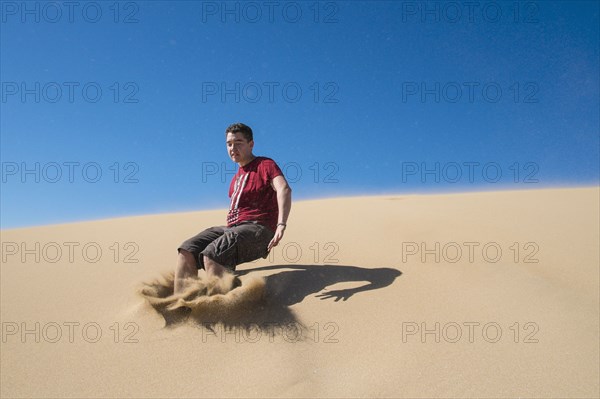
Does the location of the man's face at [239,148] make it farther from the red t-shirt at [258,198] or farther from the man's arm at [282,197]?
the man's arm at [282,197]

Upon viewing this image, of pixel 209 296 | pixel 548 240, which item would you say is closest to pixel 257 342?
pixel 209 296

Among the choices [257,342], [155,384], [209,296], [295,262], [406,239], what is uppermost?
[406,239]

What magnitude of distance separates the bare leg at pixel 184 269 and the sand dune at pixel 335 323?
17cm

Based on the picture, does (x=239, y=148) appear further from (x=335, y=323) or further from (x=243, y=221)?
(x=335, y=323)

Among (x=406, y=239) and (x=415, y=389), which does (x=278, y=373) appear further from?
(x=406, y=239)

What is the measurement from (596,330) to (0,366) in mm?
3299

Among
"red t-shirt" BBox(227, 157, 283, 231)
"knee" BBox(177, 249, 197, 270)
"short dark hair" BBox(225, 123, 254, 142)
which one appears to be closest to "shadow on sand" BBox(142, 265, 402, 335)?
"knee" BBox(177, 249, 197, 270)

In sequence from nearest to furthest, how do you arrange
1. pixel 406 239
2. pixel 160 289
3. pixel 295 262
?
pixel 160 289 < pixel 295 262 < pixel 406 239

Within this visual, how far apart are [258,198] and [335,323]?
3.65ft

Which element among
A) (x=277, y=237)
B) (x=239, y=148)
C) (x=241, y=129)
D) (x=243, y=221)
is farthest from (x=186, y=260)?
(x=241, y=129)

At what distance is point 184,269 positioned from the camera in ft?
8.54

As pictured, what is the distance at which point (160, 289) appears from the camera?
2.73 m

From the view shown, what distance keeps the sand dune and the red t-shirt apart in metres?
0.47

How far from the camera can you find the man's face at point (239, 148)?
311 centimetres
